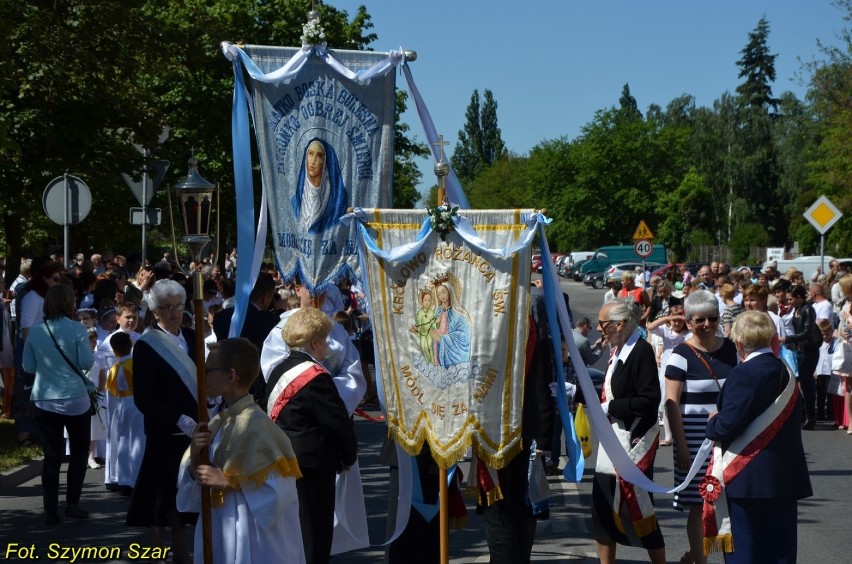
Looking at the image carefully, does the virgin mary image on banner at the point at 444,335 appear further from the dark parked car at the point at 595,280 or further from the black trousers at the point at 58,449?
the dark parked car at the point at 595,280

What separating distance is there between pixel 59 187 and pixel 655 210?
69.7 metres

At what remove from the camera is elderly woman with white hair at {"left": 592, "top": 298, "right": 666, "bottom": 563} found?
7.12m

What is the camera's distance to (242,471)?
5.22m

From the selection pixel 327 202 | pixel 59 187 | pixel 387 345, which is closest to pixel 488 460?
pixel 387 345

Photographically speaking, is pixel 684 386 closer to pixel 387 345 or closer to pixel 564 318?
pixel 564 318

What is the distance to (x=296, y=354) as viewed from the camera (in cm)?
635

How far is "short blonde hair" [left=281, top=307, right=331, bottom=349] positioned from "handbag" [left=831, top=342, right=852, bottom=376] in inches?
404

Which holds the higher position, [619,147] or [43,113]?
[619,147]

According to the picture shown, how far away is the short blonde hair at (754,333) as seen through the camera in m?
6.47

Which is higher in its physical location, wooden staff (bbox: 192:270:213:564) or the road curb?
wooden staff (bbox: 192:270:213:564)

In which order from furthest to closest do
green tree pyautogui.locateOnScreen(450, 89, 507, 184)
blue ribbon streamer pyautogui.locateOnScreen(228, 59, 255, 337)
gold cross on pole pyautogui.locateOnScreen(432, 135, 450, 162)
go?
green tree pyautogui.locateOnScreen(450, 89, 507, 184), blue ribbon streamer pyautogui.locateOnScreen(228, 59, 255, 337), gold cross on pole pyautogui.locateOnScreen(432, 135, 450, 162)

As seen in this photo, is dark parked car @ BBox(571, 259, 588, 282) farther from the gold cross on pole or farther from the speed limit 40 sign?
the gold cross on pole

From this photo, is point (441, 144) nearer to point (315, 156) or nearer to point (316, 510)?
point (315, 156)

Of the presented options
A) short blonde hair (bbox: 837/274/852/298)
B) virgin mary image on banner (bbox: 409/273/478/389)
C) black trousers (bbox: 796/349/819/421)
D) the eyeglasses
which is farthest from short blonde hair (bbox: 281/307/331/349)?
black trousers (bbox: 796/349/819/421)
